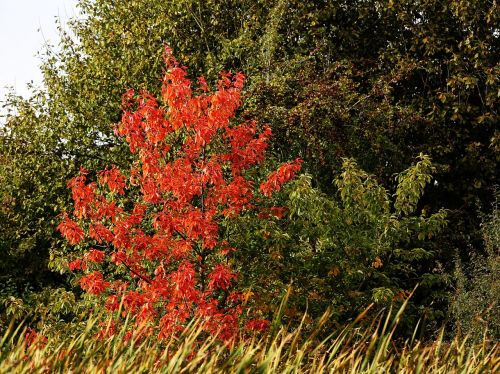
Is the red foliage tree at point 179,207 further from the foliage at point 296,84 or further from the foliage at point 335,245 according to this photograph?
the foliage at point 296,84

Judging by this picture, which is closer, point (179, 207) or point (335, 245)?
point (179, 207)

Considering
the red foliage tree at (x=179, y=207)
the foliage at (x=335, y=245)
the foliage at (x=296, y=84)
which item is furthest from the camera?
the foliage at (x=296, y=84)

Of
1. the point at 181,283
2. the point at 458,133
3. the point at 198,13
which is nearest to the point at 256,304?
the point at 181,283

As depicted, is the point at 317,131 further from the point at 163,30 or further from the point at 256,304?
the point at 256,304

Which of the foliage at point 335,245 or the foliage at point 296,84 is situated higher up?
the foliage at point 296,84

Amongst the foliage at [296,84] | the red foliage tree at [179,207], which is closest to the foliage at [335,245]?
the red foliage tree at [179,207]

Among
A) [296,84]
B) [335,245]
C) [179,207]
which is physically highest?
[296,84]

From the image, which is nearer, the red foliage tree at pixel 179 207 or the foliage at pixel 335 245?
the red foliage tree at pixel 179 207

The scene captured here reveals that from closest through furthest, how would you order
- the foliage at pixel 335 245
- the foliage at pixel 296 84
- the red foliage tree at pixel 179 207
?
the red foliage tree at pixel 179 207 < the foliage at pixel 335 245 < the foliage at pixel 296 84

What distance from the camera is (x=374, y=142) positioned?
13.7 meters

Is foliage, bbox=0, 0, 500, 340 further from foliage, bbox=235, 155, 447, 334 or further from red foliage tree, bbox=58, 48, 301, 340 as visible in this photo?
red foliage tree, bbox=58, 48, 301, 340

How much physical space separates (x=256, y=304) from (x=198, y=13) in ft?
27.3

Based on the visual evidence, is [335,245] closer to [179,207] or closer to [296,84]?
[179,207]

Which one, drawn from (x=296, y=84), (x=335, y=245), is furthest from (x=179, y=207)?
(x=296, y=84)
